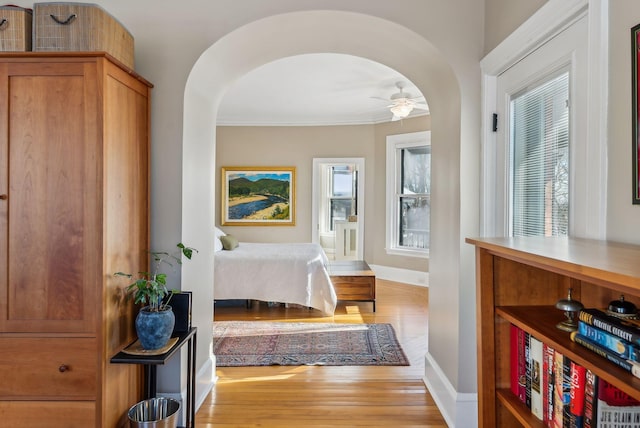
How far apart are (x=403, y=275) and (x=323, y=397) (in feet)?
12.6

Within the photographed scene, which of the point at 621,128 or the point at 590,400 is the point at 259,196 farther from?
the point at 590,400

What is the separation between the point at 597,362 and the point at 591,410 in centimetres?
17

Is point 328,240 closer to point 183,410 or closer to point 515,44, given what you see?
point 183,410

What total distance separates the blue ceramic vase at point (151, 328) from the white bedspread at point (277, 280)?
8.31ft

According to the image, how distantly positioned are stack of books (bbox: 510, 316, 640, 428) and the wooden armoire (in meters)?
1.66

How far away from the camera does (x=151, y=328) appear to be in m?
1.81

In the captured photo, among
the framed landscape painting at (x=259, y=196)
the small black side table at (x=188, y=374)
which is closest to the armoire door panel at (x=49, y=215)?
the small black side table at (x=188, y=374)

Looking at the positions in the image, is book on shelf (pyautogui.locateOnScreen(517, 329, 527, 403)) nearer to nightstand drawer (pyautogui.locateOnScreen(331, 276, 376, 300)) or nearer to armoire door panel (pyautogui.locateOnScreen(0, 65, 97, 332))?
armoire door panel (pyautogui.locateOnScreen(0, 65, 97, 332))

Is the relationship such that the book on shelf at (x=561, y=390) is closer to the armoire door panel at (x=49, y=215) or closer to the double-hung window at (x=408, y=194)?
the armoire door panel at (x=49, y=215)

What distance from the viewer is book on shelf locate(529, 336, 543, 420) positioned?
1.23 metres

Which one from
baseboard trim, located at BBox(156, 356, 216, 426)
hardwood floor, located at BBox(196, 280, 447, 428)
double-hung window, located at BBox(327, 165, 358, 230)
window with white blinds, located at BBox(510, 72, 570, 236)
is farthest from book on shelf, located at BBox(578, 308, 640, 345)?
double-hung window, located at BBox(327, 165, 358, 230)

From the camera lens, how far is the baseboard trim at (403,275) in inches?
234

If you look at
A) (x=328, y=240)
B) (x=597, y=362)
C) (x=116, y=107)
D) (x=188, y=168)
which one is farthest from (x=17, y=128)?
(x=328, y=240)

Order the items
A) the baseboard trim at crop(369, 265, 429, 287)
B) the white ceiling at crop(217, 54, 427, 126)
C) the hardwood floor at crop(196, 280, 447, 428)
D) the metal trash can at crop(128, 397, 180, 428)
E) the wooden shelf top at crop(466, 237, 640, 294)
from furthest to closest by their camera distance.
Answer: the baseboard trim at crop(369, 265, 429, 287)
the white ceiling at crop(217, 54, 427, 126)
the hardwood floor at crop(196, 280, 447, 428)
the metal trash can at crop(128, 397, 180, 428)
the wooden shelf top at crop(466, 237, 640, 294)
